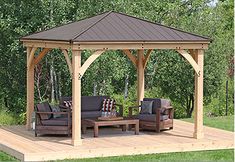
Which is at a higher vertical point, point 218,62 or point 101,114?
point 218,62

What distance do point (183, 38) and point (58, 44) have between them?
2648 mm

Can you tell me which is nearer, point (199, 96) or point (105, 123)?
point (199, 96)

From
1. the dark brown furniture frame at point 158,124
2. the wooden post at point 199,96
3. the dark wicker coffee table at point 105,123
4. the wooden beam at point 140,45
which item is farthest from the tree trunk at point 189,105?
the wooden beam at point 140,45

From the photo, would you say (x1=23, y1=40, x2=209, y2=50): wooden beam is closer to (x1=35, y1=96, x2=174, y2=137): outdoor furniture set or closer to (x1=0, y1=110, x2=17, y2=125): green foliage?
(x1=35, y1=96, x2=174, y2=137): outdoor furniture set

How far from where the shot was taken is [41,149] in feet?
37.2

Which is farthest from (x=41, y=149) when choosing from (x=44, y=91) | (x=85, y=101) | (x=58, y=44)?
(x=44, y=91)

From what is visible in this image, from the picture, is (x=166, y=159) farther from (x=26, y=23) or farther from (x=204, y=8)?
(x=204, y=8)

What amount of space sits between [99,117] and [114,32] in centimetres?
207

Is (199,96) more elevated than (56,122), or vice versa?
(199,96)

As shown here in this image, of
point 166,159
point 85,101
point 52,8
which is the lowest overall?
point 166,159

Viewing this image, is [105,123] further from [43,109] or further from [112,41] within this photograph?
[112,41]

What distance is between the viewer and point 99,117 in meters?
13.4

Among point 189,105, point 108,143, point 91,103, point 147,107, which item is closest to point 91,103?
point 91,103

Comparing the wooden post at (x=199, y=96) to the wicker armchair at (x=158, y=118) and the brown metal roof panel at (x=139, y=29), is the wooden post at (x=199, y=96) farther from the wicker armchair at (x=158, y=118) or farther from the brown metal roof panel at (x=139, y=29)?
the brown metal roof panel at (x=139, y=29)
